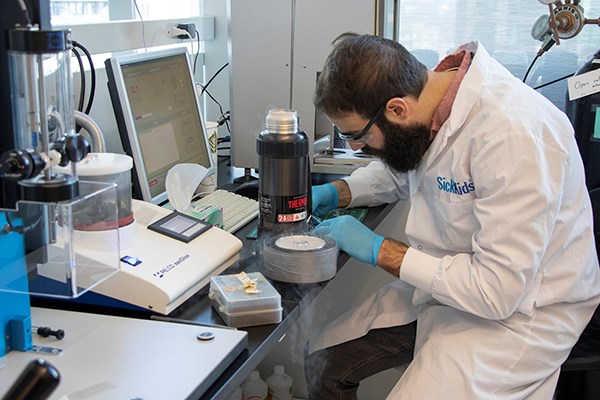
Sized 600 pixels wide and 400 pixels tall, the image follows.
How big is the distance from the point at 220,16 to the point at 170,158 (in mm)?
995

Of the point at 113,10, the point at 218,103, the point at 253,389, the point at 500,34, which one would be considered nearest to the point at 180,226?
the point at 253,389

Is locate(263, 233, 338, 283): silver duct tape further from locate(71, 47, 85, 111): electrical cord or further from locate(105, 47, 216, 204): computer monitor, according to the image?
locate(71, 47, 85, 111): electrical cord

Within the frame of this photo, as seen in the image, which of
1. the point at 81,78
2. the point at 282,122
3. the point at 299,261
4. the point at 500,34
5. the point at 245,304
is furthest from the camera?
the point at 500,34

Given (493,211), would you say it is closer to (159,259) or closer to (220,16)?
(159,259)

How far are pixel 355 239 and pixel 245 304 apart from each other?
0.42 metres

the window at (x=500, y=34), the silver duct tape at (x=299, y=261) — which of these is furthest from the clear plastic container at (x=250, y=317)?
the window at (x=500, y=34)

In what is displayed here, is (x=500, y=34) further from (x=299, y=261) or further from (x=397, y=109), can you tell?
(x=299, y=261)

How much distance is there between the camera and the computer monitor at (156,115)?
167 cm

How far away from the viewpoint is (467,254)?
153 centimetres

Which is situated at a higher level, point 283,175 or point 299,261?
point 283,175

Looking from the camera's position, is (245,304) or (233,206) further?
(233,206)

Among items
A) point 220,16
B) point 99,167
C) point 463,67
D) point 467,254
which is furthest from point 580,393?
point 220,16

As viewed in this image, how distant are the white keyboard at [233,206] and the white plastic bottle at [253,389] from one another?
0.67 m

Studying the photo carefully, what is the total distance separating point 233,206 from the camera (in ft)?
6.09
